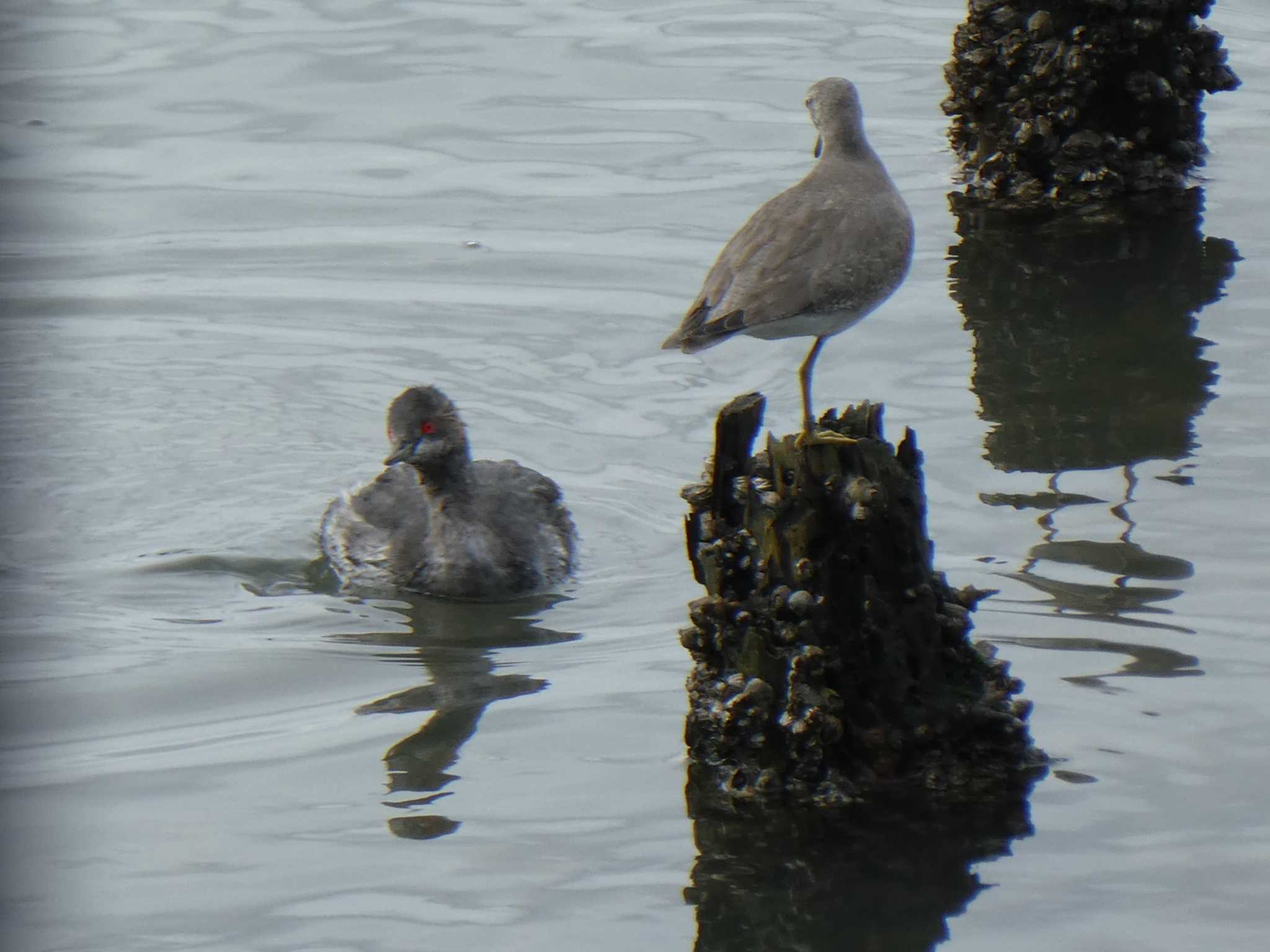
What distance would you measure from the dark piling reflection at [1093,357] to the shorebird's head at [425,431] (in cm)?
276

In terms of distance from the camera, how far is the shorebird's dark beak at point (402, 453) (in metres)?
9.20

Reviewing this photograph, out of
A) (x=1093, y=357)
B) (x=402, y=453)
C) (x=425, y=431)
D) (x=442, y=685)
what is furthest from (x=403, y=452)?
(x=1093, y=357)

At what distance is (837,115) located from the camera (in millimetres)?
7773

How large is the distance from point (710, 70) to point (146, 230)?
5.80 m

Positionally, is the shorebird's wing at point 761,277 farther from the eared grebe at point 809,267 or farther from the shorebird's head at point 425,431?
the shorebird's head at point 425,431

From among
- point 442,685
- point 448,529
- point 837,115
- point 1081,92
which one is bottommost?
point 442,685

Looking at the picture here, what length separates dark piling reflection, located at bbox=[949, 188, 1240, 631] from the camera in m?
8.43

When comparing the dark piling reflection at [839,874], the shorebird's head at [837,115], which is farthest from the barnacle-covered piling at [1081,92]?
the dark piling reflection at [839,874]

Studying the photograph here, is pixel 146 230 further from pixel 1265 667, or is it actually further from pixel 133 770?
pixel 1265 667

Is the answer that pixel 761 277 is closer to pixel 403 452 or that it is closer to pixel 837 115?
pixel 837 115

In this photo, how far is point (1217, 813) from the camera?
6.26m

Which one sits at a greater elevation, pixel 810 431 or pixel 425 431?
pixel 810 431

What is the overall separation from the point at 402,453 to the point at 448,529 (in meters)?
0.46

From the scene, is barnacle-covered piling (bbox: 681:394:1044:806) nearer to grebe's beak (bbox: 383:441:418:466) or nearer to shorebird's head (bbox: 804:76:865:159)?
shorebird's head (bbox: 804:76:865:159)
